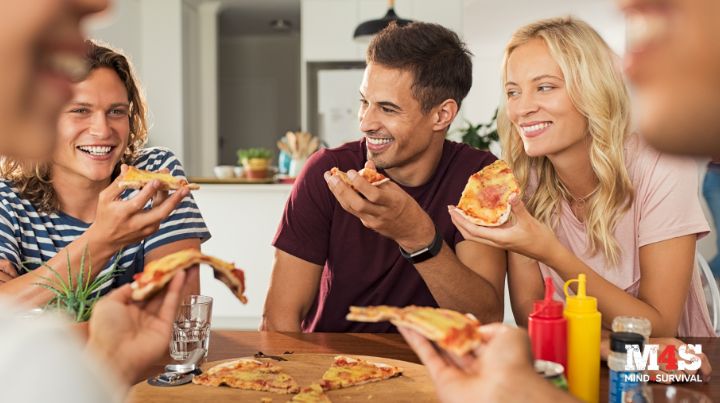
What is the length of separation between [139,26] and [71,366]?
7852mm

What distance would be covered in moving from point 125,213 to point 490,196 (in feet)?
3.36

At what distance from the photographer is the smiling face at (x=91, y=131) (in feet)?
7.32

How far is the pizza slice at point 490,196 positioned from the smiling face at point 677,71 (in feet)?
4.21

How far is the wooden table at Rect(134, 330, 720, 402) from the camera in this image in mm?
1838

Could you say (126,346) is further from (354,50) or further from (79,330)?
(354,50)

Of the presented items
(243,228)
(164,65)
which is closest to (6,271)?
(243,228)

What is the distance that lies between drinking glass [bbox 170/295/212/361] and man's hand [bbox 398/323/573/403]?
68 centimetres

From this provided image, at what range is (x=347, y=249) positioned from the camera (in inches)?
95.9

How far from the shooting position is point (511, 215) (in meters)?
2.05

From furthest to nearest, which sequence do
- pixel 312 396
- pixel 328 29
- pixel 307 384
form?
pixel 328 29 → pixel 307 384 → pixel 312 396

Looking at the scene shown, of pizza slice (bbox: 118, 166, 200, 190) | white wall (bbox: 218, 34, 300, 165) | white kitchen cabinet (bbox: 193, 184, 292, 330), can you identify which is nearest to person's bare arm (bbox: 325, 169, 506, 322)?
pizza slice (bbox: 118, 166, 200, 190)

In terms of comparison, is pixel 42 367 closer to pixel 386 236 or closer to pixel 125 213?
pixel 125 213

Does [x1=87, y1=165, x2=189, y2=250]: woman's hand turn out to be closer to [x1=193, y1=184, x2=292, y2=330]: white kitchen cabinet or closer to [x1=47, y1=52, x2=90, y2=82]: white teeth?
[x1=47, y1=52, x2=90, y2=82]: white teeth

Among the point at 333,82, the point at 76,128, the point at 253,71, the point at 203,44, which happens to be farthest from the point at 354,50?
the point at 76,128
